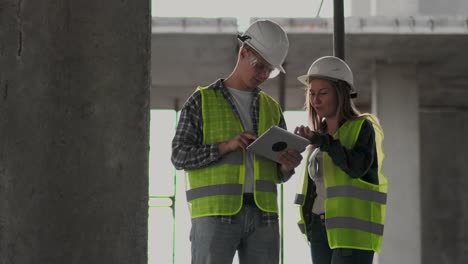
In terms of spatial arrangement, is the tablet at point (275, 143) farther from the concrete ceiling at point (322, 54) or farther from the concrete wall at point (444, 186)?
the concrete wall at point (444, 186)

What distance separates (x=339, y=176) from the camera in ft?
19.9

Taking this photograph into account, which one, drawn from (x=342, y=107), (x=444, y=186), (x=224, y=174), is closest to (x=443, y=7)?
(x=444, y=186)

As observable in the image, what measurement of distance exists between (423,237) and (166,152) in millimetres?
5731

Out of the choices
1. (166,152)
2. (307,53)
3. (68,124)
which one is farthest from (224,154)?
(166,152)

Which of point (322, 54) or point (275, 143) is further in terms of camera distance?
point (322, 54)

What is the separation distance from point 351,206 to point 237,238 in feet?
2.94

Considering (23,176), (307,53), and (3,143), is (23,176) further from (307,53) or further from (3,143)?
(307,53)

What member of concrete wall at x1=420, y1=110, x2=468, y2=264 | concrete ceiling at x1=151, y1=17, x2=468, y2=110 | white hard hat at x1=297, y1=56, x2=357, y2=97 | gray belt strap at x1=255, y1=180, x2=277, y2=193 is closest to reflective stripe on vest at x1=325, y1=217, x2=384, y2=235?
gray belt strap at x1=255, y1=180, x2=277, y2=193

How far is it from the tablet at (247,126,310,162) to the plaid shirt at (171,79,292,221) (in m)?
0.22

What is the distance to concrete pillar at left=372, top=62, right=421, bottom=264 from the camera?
17047 millimetres

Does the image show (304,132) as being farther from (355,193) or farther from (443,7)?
(443,7)

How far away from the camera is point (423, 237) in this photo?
69.8 feet

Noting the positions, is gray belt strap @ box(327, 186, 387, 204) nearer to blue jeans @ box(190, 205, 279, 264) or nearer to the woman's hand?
the woman's hand

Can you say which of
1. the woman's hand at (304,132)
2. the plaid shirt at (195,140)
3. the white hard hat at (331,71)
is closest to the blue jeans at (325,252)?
the plaid shirt at (195,140)
